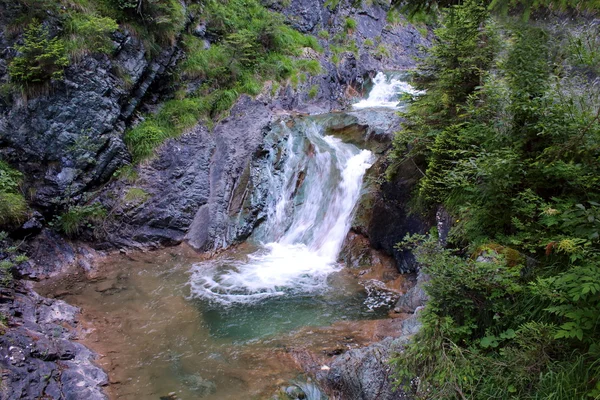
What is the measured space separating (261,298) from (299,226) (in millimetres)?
2863

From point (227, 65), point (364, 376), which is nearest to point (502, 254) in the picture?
point (364, 376)

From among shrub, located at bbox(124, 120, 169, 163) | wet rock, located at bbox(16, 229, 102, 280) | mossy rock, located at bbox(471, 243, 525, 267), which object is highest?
mossy rock, located at bbox(471, 243, 525, 267)

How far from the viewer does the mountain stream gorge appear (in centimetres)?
481

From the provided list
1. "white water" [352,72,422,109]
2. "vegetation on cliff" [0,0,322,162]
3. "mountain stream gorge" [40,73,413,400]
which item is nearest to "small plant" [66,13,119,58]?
"vegetation on cliff" [0,0,322,162]

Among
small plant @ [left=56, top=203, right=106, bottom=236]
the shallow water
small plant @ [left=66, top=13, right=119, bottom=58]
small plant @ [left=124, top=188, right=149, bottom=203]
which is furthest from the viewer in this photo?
small plant @ [left=124, top=188, right=149, bottom=203]

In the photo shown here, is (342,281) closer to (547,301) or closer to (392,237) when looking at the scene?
(392,237)

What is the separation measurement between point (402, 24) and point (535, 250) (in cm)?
2309

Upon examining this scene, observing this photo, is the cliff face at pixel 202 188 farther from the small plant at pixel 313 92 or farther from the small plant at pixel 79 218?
the small plant at pixel 313 92

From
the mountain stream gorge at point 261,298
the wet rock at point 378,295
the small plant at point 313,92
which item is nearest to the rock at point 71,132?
the mountain stream gorge at point 261,298

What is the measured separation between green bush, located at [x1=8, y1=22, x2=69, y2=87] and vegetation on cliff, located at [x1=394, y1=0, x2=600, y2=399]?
8416 millimetres

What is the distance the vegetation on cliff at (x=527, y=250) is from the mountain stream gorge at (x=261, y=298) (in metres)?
1.95

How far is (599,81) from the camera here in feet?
11.7

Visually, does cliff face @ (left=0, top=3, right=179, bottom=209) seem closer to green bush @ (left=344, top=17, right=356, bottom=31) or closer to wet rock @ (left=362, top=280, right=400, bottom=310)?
wet rock @ (left=362, top=280, right=400, bottom=310)

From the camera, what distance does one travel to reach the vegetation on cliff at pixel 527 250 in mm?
2678
